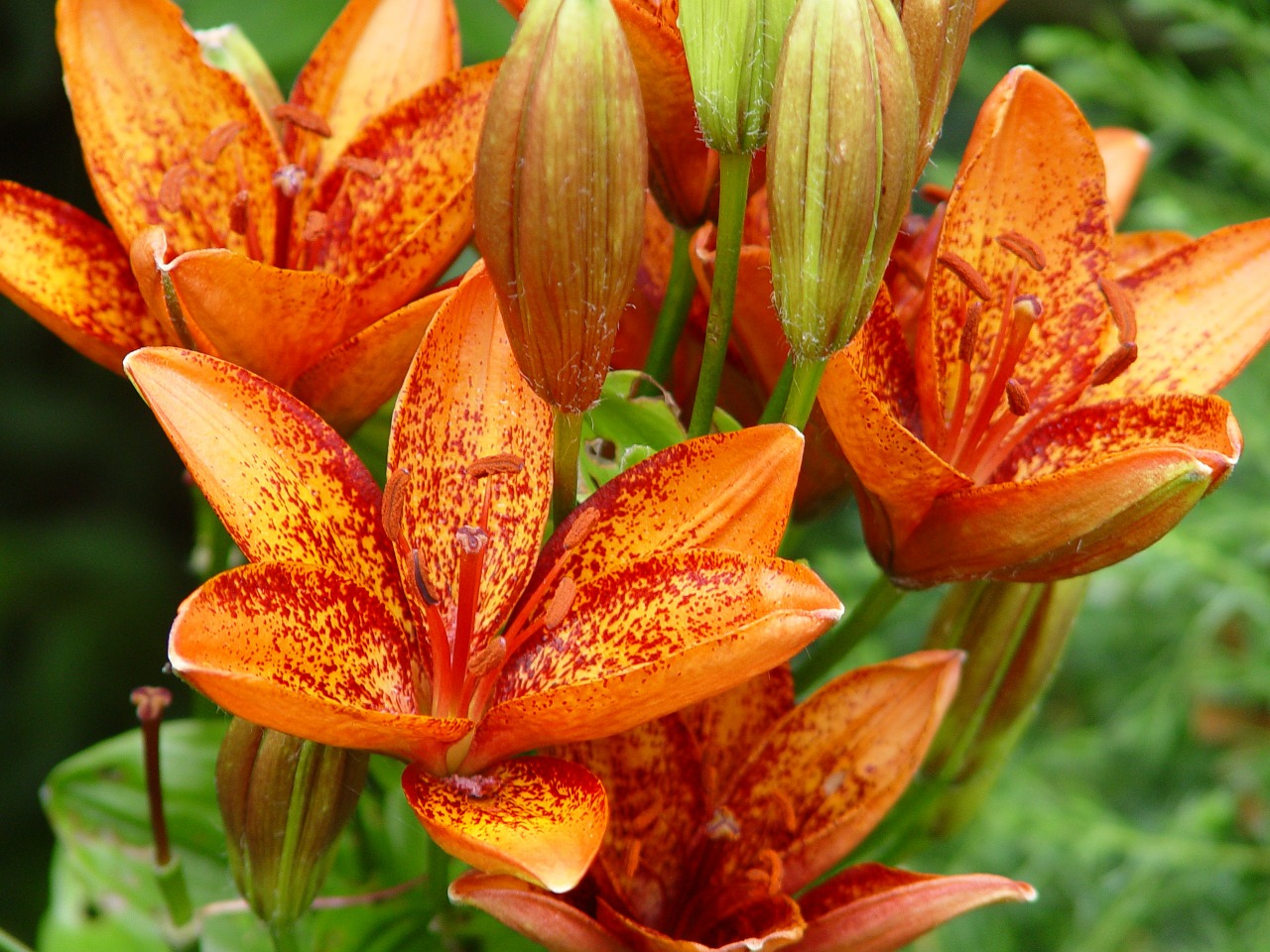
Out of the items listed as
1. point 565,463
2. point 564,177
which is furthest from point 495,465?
point 564,177

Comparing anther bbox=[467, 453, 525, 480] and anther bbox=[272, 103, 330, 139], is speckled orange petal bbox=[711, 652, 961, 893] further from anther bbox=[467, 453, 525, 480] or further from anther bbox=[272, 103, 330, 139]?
anther bbox=[272, 103, 330, 139]

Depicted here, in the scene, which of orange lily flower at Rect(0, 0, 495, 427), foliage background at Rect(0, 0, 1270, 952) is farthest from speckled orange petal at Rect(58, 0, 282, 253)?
foliage background at Rect(0, 0, 1270, 952)

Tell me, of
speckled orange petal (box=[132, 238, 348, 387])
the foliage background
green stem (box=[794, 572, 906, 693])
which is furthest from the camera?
the foliage background

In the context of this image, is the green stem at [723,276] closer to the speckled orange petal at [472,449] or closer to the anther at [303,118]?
the speckled orange petal at [472,449]

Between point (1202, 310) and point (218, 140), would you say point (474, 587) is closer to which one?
point (218, 140)

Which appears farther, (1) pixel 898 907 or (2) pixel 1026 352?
(2) pixel 1026 352

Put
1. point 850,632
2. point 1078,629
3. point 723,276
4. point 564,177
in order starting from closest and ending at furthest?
point 564,177, point 723,276, point 850,632, point 1078,629

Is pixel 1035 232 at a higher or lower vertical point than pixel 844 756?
higher
